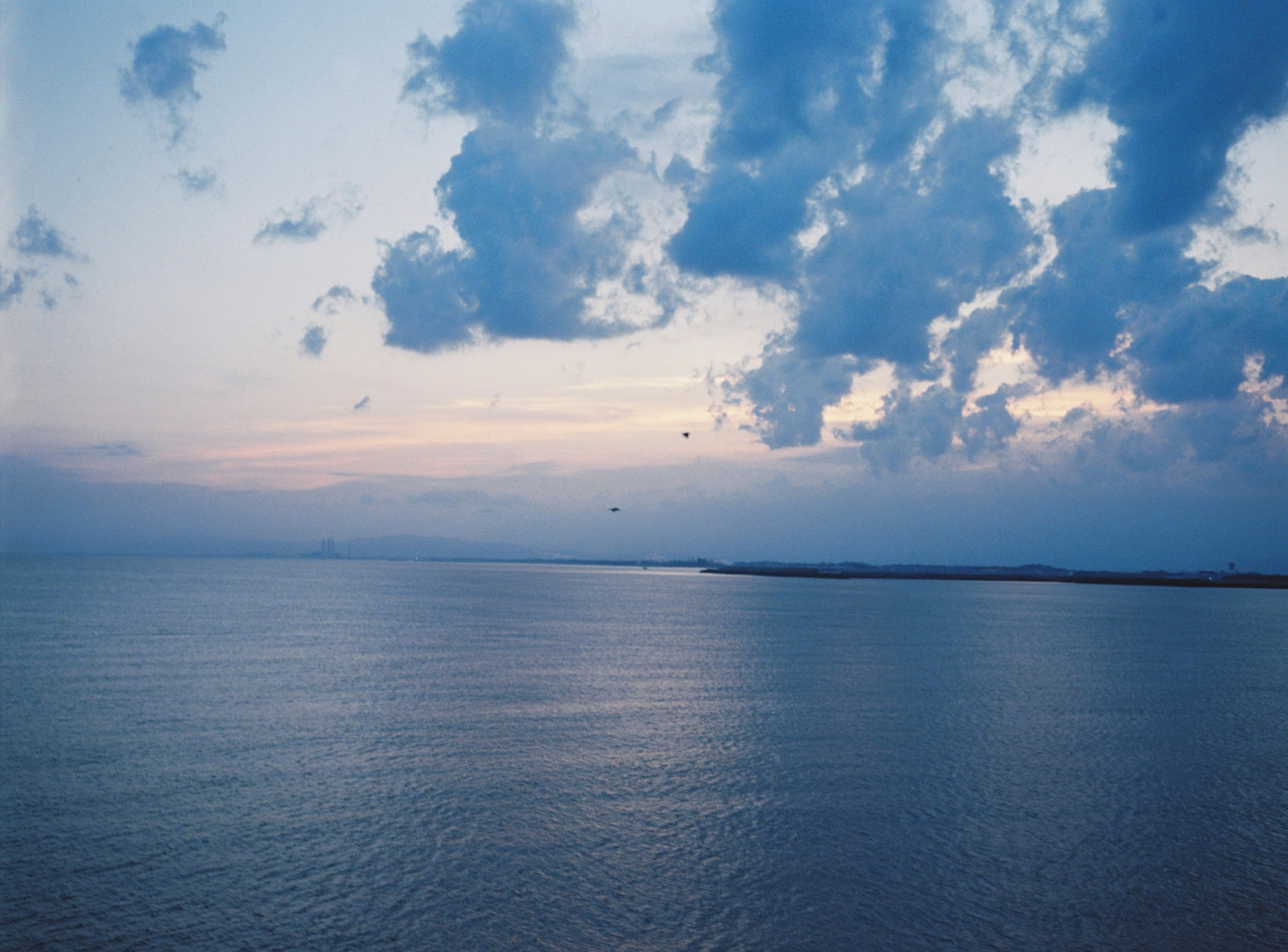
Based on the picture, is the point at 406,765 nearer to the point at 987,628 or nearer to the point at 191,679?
the point at 191,679

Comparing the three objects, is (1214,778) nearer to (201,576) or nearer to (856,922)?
(856,922)

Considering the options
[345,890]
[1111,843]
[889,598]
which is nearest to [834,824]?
[1111,843]

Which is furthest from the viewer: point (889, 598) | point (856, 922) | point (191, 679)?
point (889, 598)

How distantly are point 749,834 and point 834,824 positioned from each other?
2180mm

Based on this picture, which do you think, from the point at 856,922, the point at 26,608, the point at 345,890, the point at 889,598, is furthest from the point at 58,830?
the point at 889,598

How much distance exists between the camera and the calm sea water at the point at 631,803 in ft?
47.2

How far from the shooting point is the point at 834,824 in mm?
19188

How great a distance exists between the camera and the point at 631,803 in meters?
20.5

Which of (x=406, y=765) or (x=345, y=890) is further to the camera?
(x=406, y=765)

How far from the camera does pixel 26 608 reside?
74812 millimetres

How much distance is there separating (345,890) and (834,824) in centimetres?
1067

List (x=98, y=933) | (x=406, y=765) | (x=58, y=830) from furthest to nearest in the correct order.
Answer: (x=406, y=765), (x=58, y=830), (x=98, y=933)

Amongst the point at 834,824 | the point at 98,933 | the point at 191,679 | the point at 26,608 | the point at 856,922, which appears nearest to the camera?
the point at 98,933

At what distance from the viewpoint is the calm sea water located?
14.4m
